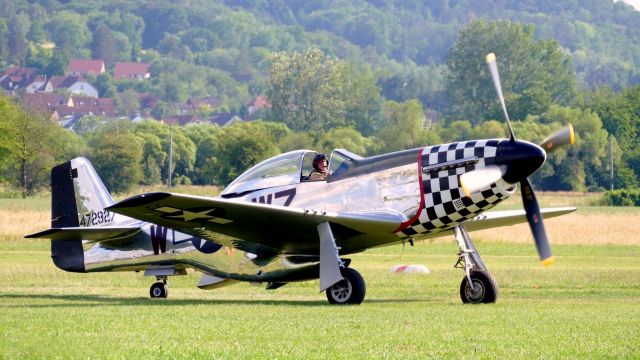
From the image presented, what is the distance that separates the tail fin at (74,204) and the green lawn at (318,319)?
62 cm

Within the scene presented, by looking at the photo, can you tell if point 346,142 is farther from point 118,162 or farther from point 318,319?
point 318,319

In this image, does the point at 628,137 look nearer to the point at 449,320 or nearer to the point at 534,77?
the point at 534,77

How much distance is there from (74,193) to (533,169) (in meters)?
7.75

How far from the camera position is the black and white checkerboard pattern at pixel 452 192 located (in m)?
17.4

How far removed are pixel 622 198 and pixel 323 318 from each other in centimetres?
5633

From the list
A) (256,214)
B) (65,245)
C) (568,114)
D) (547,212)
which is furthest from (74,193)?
Answer: (568,114)

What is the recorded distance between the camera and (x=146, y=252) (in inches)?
802

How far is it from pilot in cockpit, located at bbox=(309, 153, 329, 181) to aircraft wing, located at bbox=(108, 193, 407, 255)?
2.77 ft

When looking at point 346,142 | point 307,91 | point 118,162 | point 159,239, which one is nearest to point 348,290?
point 159,239

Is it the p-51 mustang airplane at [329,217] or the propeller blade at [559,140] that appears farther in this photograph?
the propeller blade at [559,140]

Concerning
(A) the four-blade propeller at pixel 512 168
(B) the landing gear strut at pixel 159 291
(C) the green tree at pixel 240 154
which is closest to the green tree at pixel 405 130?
(C) the green tree at pixel 240 154

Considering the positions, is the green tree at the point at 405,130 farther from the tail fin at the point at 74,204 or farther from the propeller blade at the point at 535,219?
the propeller blade at the point at 535,219

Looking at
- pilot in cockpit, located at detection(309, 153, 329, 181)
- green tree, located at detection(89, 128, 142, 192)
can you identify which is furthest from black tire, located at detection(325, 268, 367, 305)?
green tree, located at detection(89, 128, 142, 192)

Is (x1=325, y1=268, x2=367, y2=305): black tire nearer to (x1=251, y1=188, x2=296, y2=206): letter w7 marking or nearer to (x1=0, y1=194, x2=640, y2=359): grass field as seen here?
(x1=0, y1=194, x2=640, y2=359): grass field
